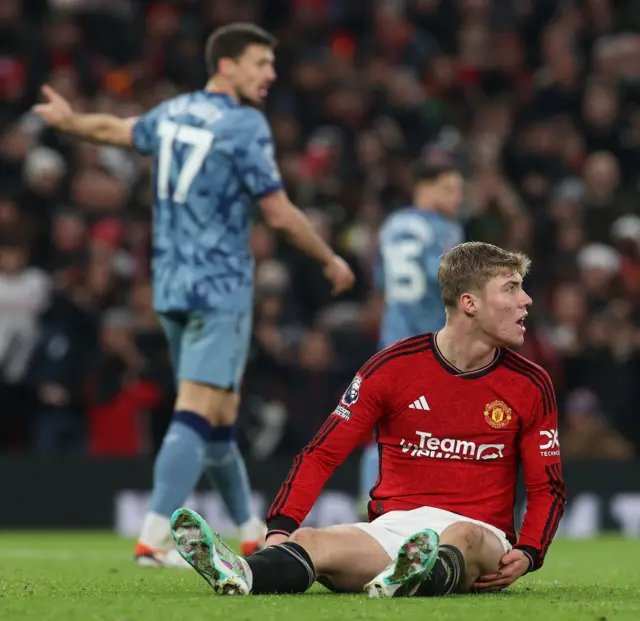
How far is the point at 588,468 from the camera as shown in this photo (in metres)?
10.6

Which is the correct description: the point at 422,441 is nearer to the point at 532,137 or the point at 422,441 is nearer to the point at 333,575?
the point at 333,575

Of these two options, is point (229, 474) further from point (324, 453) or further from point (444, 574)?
point (444, 574)

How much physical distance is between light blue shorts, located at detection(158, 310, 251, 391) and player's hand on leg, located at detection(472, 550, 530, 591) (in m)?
2.09

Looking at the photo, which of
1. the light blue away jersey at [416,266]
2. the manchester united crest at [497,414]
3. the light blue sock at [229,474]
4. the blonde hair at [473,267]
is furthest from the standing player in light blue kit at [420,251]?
the manchester united crest at [497,414]

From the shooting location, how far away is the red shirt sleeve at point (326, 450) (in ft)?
14.6

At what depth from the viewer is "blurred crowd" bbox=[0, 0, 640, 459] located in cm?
1041

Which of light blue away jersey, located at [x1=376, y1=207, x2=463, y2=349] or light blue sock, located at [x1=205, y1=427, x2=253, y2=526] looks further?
light blue away jersey, located at [x1=376, y1=207, x2=463, y2=349]

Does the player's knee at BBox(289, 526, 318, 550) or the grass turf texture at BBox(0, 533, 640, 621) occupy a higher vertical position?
the player's knee at BBox(289, 526, 318, 550)

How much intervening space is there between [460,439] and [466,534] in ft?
1.18

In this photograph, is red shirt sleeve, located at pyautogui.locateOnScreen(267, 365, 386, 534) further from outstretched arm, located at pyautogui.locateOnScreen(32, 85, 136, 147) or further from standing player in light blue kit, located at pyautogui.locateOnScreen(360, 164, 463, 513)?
standing player in light blue kit, located at pyautogui.locateOnScreen(360, 164, 463, 513)

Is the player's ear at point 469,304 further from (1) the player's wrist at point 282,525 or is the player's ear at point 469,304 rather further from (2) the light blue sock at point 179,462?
(2) the light blue sock at point 179,462

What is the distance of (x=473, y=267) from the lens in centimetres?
470

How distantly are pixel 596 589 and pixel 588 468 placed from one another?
222 inches

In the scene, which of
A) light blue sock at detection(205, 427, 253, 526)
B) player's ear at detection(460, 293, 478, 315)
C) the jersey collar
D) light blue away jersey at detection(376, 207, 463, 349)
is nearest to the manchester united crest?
the jersey collar
